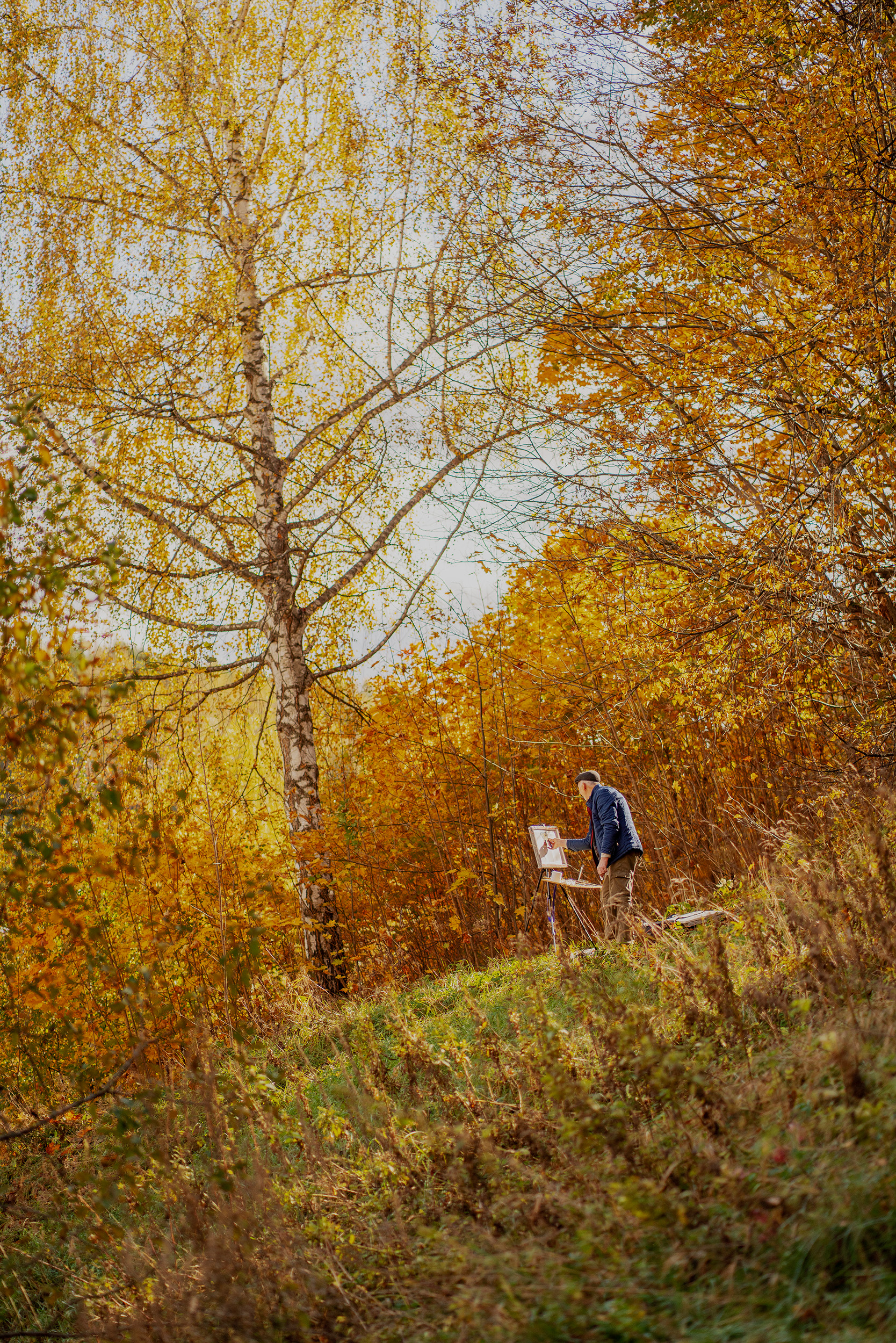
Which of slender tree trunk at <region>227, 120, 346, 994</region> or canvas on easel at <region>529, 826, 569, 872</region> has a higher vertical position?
slender tree trunk at <region>227, 120, 346, 994</region>

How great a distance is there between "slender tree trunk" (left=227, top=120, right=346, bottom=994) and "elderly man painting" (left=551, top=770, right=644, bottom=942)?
2350mm

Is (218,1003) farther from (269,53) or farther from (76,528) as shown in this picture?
(269,53)

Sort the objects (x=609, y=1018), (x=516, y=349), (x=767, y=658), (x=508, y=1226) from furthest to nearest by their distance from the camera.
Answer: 1. (x=516, y=349)
2. (x=767, y=658)
3. (x=609, y=1018)
4. (x=508, y=1226)

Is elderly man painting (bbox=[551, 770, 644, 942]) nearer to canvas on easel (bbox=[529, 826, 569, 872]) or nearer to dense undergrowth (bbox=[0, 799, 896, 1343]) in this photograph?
canvas on easel (bbox=[529, 826, 569, 872])

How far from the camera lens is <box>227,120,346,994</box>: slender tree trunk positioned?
28.1 feet

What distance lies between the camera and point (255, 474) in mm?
8633

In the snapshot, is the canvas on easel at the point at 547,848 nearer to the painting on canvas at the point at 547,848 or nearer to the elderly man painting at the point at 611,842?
the painting on canvas at the point at 547,848

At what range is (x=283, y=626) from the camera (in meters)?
8.70

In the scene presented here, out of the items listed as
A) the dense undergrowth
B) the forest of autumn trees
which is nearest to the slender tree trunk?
the forest of autumn trees

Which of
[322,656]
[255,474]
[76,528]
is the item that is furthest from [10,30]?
[76,528]

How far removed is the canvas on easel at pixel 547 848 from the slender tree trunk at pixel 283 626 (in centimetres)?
229

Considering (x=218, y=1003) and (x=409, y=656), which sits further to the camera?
(x=409, y=656)

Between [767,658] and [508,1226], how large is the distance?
14.1 feet

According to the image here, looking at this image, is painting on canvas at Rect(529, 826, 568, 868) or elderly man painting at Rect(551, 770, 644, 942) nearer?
painting on canvas at Rect(529, 826, 568, 868)
